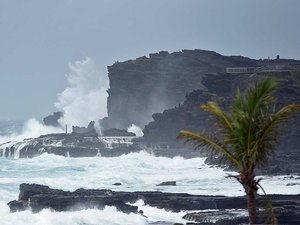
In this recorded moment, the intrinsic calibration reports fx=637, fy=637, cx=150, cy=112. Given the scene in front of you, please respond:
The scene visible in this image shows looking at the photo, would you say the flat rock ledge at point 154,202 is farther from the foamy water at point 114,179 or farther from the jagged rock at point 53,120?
the jagged rock at point 53,120

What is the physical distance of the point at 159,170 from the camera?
65.8 meters

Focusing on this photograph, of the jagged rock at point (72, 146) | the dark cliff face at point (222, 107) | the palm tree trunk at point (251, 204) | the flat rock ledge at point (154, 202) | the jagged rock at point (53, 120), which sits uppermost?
the jagged rock at point (53, 120)

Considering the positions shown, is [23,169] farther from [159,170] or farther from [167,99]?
[167,99]

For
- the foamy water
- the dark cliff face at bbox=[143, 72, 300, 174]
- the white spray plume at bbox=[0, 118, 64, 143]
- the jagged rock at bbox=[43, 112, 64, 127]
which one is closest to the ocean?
the foamy water

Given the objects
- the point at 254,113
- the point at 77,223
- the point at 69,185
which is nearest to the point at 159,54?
the point at 69,185

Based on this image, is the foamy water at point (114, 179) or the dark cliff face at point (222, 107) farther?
the dark cliff face at point (222, 107)

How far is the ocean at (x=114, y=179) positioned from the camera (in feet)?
103

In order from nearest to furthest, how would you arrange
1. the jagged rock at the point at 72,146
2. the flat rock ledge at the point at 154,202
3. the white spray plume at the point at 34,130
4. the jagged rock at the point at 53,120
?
the flat rock ledge at the point at 154,202 < the jagged rock at the point at 72,146 < the white spray plume at the point at 34,130 < the jagged rock at the point at 53,120

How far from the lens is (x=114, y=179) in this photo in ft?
178

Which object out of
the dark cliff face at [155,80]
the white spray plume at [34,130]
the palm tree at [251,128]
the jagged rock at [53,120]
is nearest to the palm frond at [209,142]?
the palm tree at [251,128]

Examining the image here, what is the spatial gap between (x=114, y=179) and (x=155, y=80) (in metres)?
65.2

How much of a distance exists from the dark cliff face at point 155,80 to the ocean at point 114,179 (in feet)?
109

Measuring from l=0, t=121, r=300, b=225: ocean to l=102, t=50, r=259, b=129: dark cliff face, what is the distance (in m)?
33.3

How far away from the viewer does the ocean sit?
31500 millimetres
